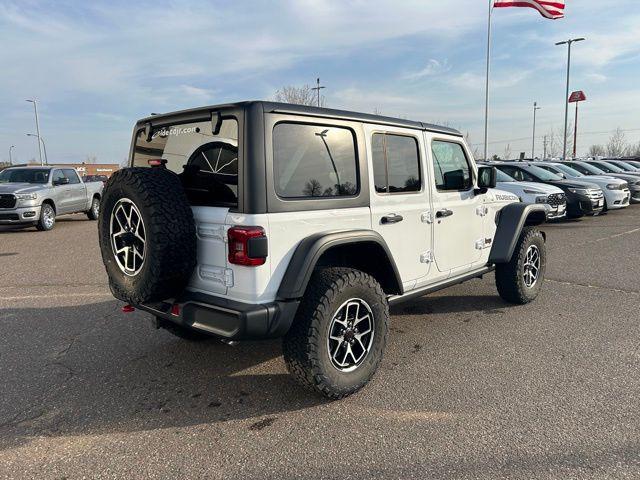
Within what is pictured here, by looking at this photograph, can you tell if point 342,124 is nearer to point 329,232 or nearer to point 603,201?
point 329,232

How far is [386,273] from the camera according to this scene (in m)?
3.56

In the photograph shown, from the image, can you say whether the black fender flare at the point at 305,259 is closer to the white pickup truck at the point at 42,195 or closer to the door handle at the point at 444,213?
the door handle at the point at 444,213

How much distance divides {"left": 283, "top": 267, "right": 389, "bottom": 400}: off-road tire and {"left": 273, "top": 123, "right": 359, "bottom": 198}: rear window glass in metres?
0.57

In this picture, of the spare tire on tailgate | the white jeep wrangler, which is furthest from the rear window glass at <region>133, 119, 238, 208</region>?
the spare tire on tailgate

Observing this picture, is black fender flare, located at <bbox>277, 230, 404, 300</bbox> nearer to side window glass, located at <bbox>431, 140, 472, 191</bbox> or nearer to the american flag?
side window glass, located at <bbox>431, 140, 472, 191</bbox>

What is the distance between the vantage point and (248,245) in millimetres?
2688

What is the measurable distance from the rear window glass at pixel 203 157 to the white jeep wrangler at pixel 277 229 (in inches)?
0.4

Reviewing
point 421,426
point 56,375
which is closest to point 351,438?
point 421,426

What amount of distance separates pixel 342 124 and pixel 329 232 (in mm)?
803

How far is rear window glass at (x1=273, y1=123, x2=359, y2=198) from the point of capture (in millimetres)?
2920

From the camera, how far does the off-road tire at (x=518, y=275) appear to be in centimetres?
493

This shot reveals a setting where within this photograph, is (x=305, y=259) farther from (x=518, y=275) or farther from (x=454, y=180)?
(x=518, y=275)

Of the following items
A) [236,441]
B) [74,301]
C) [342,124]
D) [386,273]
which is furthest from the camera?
[74,301]

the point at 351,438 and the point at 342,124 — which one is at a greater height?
the point at 342,124
